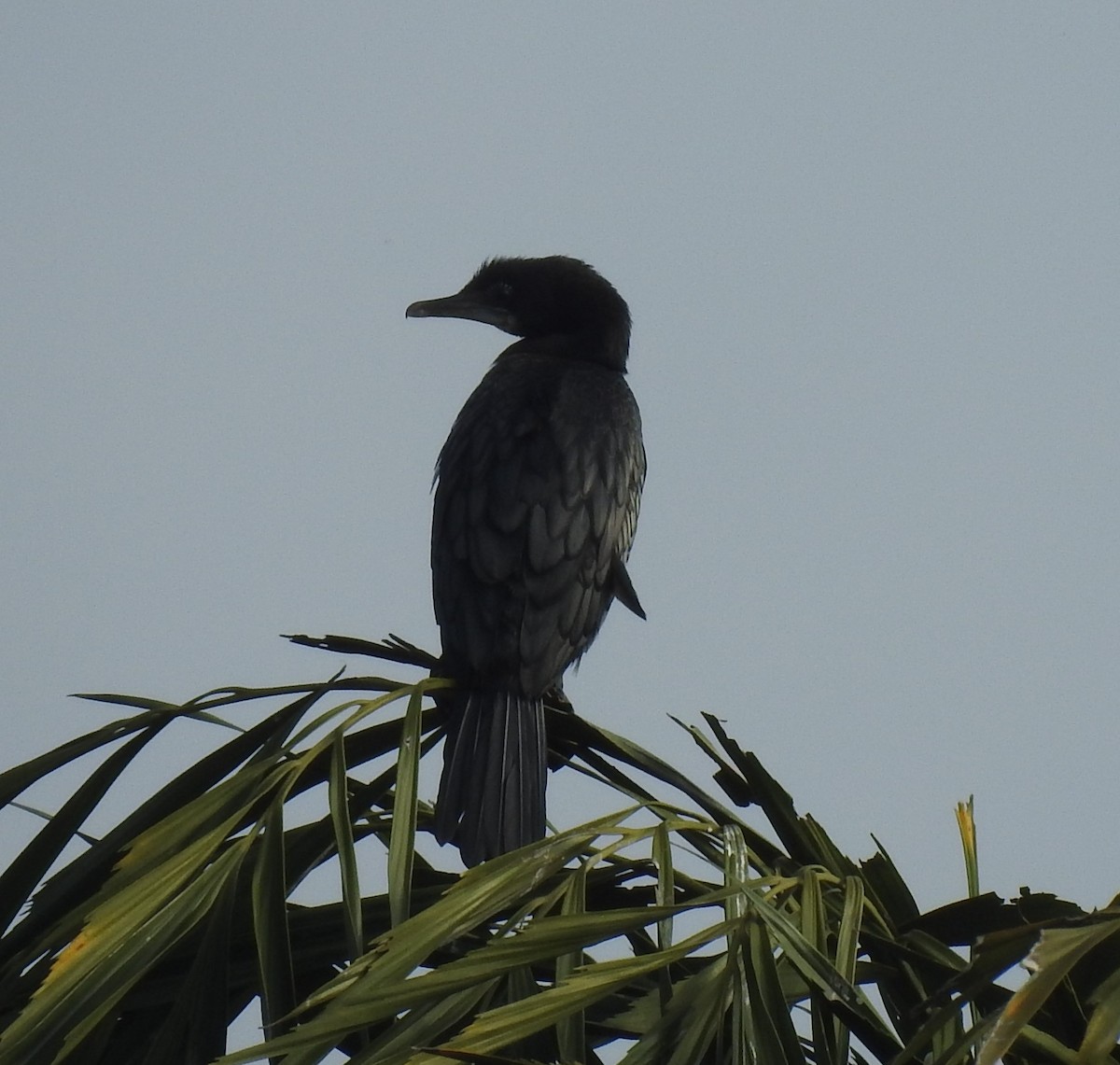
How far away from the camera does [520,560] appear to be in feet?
15.5

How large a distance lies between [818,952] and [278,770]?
42.8 inches

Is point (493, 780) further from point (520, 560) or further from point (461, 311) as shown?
point (461, 311)

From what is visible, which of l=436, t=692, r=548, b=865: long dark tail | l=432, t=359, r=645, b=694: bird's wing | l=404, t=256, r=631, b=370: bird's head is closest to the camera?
l=436, t=692, r=548, b=865: long dark tail

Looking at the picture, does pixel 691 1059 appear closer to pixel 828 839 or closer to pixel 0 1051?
pixel 828 839

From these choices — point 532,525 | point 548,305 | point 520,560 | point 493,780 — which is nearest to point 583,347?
point 548,305

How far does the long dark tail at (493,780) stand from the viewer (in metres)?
3.93

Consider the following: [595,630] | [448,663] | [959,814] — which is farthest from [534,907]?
[595,630]

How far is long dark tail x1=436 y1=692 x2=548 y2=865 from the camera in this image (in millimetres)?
3932

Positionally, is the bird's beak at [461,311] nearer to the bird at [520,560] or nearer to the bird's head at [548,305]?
the bird's head at [548,305]

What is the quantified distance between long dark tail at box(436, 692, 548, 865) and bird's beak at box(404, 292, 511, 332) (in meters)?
2.59

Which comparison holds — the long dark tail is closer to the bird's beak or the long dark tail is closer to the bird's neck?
the bird's neck

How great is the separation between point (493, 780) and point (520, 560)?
94cm

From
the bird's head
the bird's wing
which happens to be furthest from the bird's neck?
the bird's wing

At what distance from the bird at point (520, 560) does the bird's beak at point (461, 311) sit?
448mm
